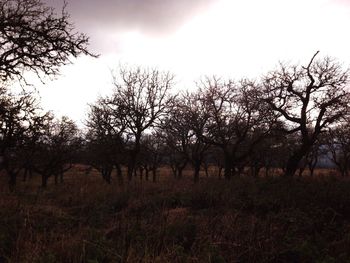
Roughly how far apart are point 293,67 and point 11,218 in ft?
55.4

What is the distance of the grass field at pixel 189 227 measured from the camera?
14.3ft

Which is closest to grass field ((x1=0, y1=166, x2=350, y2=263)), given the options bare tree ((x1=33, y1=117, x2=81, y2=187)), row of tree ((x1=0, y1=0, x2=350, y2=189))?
row of tree ((x1=0, y1=0, x2=350, y2=189))

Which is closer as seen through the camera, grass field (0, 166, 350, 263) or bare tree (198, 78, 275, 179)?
grass field (0, 166, 350, 263)

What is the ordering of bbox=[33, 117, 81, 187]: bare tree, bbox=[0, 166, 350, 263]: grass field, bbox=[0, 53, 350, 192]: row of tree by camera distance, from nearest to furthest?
bbox=[0, 166, 350, 263]: grass field, bbox=[0, 53, 350, 192]: row of tree, bbox=[33, 117, 81, 187]: bare tree

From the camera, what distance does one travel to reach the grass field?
4.35m

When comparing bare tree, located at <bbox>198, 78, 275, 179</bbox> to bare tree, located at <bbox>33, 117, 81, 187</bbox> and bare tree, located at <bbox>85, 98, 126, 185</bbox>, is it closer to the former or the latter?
bare tree, located at <bbox>85, 98, 126, 185</bbox>

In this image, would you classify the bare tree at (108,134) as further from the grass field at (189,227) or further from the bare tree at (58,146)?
the grass field at (189,227)

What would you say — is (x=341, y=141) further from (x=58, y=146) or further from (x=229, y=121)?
(x=58, y=146)

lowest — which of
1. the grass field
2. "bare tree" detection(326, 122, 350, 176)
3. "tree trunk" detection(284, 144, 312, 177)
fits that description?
the grass field

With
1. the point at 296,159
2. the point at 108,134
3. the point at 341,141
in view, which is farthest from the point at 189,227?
the point at 341,141

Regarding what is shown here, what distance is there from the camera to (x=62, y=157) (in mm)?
31438

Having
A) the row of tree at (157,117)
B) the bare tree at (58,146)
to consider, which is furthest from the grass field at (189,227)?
the bare tree at (58,146)

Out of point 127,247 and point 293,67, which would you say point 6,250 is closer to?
point 127,247

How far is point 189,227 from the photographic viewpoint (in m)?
5.80
